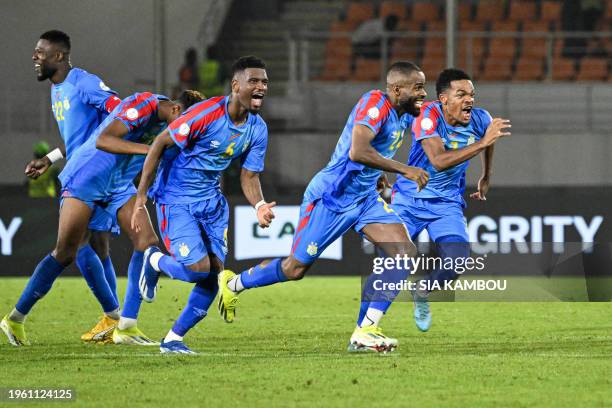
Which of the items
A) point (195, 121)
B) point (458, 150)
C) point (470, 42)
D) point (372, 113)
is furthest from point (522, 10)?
point (195, 121)

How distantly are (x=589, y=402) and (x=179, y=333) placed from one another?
302 cm

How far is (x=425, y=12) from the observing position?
24.7 metres

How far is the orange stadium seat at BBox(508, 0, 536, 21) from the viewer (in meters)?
24.4

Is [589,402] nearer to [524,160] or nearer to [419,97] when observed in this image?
[419,97]

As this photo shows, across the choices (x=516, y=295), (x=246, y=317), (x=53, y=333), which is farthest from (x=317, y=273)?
(x=53, y=333)

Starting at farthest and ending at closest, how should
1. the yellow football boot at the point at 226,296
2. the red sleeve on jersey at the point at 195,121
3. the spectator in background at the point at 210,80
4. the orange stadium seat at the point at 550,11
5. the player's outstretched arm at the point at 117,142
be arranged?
the orange stadium seat at the point at 550,11, the spectator in background at the point at 210,80, the player's outstretched arm at the point at 117,142, the yellow football boot at the point at 226,296, the red sleeve on jersey at the point at 195,121

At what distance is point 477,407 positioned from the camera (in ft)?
20.9

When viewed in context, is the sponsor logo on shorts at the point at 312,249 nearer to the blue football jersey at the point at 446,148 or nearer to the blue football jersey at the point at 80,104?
the blue football jersey at the point at 446,148

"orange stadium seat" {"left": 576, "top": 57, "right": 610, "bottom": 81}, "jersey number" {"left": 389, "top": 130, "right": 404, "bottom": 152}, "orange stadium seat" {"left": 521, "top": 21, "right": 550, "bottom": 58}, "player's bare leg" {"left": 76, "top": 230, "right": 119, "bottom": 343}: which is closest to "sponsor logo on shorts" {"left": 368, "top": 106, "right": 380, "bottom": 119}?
"jersey number" {"left": 389, "top": 130, "right": 404, "bottom": 152}

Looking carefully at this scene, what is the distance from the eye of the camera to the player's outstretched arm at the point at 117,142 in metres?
8.73

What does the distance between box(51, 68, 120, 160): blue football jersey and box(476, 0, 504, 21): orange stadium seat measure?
Result: 16.0 meters

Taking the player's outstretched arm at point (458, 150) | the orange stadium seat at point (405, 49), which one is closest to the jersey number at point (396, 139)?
the player's outstretched arm at point (458, 150)

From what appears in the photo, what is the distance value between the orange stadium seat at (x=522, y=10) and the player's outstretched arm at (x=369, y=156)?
16732 millimetres

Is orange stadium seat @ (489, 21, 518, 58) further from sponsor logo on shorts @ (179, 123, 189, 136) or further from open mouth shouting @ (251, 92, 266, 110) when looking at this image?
sponsor logo on shorts @ (179, 123, 189, 136)
